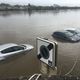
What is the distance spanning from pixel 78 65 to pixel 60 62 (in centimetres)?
69

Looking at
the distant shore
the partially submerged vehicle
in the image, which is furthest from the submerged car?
the distant shore

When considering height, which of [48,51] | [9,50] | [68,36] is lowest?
[68,36]

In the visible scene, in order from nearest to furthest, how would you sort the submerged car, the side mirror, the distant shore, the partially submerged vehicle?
1. the side mirror
2. the submerged car
3. the partially submerged vehicle
4. the distant shore

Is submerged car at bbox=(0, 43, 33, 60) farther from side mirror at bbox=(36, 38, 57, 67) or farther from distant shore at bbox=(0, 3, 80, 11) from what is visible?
distant shore at bbox=(0, 3, 80, 11)

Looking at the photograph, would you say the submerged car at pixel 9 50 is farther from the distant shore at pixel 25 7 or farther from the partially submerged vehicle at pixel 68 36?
the distant shore at pixel 25 7

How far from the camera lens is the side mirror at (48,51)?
1571 millimetres

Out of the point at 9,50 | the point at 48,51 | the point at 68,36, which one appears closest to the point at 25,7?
the point at 68,36

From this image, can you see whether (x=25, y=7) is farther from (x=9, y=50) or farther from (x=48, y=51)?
(x=48, y=51)

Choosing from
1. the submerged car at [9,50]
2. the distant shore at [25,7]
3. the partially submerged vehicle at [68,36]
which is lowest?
the partially submerged vehicle at [68,36]

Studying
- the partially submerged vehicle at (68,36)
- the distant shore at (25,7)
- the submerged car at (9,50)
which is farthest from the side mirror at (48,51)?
the distant shore at (25,7)

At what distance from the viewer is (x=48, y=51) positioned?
1.60 metres

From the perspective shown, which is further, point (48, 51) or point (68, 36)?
point (68, 36)

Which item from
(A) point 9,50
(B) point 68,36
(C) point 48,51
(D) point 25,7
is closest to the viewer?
(C) point 48,51

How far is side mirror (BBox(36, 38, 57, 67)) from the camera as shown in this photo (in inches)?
61.9
